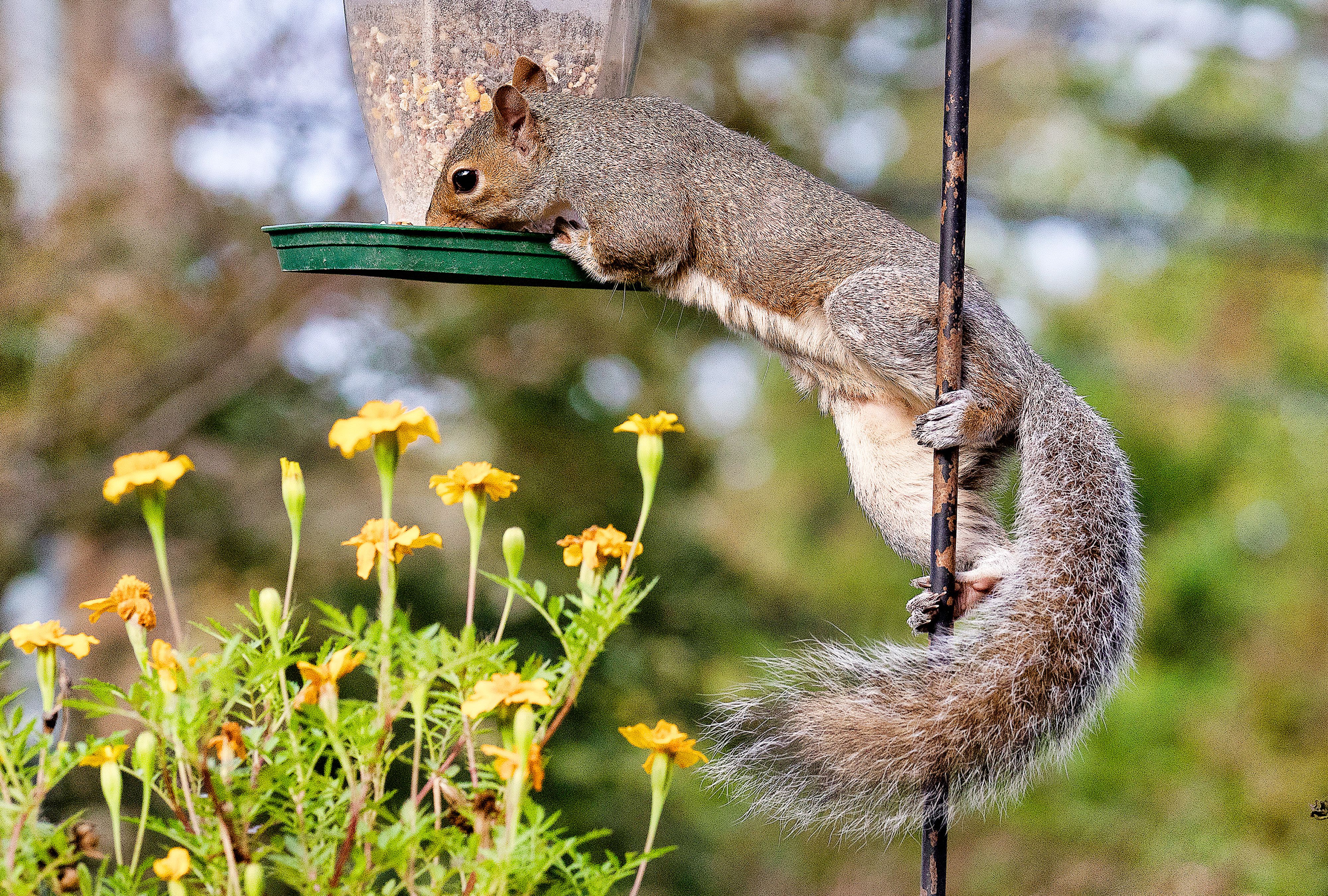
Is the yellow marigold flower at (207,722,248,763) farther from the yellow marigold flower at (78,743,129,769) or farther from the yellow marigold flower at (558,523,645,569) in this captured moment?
the yellow marigold flower at (558,523,645,569)

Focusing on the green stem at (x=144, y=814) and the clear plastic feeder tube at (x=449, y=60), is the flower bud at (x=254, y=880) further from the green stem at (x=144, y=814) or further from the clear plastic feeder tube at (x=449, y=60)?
the clear plastic feeder tube at (x=449, y=60)

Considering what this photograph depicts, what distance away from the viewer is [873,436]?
1641mm

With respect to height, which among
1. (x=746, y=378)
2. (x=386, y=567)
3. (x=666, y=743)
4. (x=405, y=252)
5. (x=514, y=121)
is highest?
(x=514, y=121)

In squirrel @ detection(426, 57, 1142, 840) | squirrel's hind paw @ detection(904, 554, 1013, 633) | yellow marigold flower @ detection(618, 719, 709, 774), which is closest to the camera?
yellow marigold flower @ detection(618, 719, 709, 774)

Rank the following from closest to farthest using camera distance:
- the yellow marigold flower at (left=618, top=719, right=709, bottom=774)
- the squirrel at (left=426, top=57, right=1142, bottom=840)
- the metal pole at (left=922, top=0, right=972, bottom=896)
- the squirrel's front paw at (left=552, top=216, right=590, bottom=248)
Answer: the yellow marigold flower at (left=618, top=719, right=709, bottom=774), the metal pole at (left=922, top=0, right=972, bottom=896), the squirrel at (left=426, top=57, right=1142, bottom=840), the squirrel's front paw at (left=552, top=216, right=590, bottom=248)

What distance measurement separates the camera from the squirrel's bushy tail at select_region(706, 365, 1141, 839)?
1107mm

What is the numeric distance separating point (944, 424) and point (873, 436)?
38 cm

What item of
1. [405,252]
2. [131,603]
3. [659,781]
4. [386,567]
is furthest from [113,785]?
[405,252]

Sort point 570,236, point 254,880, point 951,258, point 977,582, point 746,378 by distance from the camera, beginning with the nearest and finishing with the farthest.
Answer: point 254,880
point 951,258
point 977,582
point 570,236
point 746,378

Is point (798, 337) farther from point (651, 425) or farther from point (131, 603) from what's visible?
point (131, 603)

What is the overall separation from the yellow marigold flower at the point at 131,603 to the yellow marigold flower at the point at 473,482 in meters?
0.21

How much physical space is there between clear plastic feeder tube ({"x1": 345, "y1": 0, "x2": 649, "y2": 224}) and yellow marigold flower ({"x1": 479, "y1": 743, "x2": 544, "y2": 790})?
45.2 inches

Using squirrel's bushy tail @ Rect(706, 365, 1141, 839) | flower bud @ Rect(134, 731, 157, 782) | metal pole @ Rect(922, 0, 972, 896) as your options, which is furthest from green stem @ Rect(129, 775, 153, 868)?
metal pole @ Rect(922, 0, 972, 896)

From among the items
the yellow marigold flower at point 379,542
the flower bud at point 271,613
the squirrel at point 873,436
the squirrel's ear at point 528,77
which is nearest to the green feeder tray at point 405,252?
the squirrel at point 873,436
